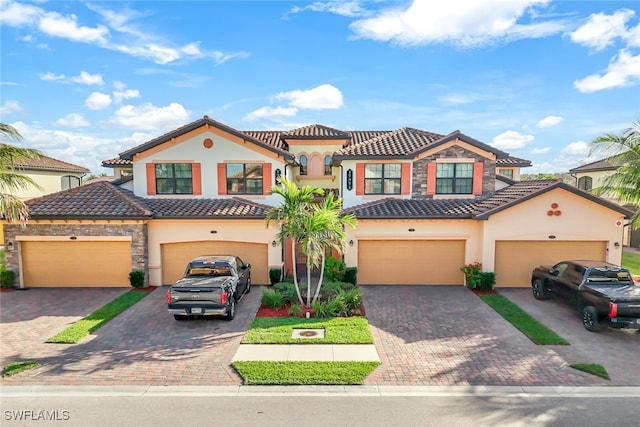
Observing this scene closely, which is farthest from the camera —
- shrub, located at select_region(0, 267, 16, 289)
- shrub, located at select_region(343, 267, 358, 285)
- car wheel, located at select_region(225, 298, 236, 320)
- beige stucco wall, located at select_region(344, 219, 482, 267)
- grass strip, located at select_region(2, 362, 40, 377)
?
beige stucco wall, located at select_region(344, 219, 482, 267)

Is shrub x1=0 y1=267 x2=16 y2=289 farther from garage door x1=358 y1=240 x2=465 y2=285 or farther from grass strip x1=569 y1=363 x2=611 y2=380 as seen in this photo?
grass strip x1=569 y1=363 x2=611 y2=380

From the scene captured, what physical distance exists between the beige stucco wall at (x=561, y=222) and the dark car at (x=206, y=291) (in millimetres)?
10524

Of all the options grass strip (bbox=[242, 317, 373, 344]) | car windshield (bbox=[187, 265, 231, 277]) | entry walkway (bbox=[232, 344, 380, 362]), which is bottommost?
entry walkway (bbox=[232, 344, 380, 362])

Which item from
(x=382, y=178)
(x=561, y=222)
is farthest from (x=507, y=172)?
(x=382, y=178)

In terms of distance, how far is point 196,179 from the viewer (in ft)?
58.1

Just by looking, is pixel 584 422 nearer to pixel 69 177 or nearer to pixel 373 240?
pixel 373 240

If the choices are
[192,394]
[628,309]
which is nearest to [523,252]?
[628,309]

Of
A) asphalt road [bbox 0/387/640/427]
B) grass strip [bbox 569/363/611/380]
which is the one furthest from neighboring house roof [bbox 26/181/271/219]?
grass strip [bbox 569/363/611/380]

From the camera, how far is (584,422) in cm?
673

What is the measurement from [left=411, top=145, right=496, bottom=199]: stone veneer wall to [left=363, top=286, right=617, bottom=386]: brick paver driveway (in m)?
5.76

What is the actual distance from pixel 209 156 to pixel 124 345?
31.9 feet

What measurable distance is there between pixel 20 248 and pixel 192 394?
12983mm

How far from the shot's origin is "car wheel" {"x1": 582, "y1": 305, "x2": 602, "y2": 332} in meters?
10.7

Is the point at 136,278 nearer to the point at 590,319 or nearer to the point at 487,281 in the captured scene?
the point at 487,281
